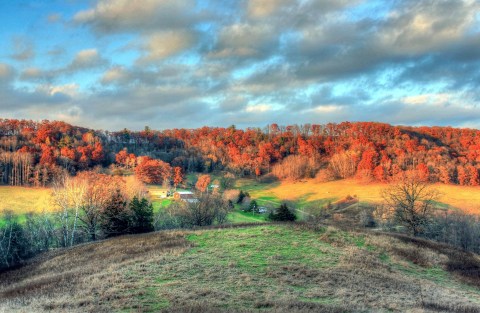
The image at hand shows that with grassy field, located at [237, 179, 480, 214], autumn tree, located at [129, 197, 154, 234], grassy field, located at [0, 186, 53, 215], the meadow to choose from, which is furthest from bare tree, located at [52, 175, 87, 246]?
grassy field, located at [237, 179, 480, 214]

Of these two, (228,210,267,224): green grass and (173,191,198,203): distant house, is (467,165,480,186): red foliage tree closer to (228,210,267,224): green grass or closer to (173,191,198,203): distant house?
(228,210,267,224): green grass

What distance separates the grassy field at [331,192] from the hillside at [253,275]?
6397cm

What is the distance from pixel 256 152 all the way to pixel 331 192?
5099 cm

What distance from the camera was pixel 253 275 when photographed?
22203 millimetres

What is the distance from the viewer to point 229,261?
83.2ft

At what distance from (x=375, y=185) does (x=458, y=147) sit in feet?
141

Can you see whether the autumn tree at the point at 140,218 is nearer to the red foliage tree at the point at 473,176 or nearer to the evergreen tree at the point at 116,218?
the evergreen tree at the point at 116,218

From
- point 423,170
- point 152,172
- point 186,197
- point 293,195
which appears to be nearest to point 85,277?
point 186,197

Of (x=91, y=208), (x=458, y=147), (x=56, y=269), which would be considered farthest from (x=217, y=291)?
(x=458, y=147)

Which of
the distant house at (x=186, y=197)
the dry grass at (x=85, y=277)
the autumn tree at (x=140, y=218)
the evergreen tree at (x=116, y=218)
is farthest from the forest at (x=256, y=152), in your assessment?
the dry grass at (x=85, y=277)

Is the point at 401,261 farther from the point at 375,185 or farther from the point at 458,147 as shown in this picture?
the point at 458,147

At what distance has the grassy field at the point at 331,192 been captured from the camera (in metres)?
93.8

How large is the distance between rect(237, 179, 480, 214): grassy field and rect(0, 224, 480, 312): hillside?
210 feet

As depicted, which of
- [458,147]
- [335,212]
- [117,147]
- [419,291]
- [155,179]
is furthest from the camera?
[117,147]
